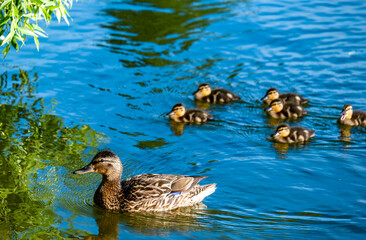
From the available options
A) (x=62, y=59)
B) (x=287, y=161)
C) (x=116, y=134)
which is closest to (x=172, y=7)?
(x=62, y=59)

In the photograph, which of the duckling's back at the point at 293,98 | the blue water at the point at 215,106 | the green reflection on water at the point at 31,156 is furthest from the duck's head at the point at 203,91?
the green reflection on water at the point at 31,156

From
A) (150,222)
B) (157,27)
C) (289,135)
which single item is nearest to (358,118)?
(289,135)

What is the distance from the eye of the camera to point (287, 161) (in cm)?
653

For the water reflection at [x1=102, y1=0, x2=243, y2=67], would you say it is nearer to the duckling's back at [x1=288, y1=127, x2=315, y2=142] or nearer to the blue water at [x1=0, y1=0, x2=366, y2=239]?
the blue water at [x1=0, y1=0, x2=366, y2=239]

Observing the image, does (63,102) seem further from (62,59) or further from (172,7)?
(172,7)

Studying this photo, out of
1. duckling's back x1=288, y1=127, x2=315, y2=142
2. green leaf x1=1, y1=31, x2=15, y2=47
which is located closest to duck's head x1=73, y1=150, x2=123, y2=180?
green leaf x1=1, y1=31, x2=15, y2=47

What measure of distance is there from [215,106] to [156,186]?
2.93 metres

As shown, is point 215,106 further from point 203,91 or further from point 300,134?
point 300,134

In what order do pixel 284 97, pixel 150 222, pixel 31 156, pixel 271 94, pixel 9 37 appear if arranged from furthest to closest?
pixel 284 97
pixel 271 94
pixel 31 156
pixel 9 37
pixel 150 222

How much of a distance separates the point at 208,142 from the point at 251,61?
291cm

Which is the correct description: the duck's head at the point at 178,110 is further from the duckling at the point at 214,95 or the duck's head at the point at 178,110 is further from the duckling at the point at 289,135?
the duckling at the point at 289,135

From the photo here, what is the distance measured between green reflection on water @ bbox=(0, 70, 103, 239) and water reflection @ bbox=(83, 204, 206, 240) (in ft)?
1.12

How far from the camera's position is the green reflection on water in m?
5.17

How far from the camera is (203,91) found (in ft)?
27.1
